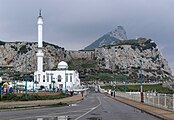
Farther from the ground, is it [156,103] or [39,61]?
[39,61]

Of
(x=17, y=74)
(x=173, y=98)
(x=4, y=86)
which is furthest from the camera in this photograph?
(x=17, y=74)

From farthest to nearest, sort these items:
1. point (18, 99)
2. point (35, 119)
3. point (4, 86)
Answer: point (4, 86)
point (18, 99)
point (35, 119)

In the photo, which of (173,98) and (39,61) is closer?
(173,98)

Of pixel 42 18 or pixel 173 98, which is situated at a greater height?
pixel 42 18

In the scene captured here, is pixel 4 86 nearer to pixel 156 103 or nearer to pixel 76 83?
pixel 156 103

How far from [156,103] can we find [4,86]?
1861 inches

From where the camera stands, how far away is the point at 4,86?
246ft

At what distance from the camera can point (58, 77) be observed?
15838 centimetres

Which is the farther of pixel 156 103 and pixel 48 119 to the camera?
pixel 156 103

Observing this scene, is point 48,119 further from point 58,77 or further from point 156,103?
point 58,77

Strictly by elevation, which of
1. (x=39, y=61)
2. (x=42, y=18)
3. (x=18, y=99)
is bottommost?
(x=18, y=99)

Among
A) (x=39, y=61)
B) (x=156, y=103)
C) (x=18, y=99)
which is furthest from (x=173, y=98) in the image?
(x=39, y=61)

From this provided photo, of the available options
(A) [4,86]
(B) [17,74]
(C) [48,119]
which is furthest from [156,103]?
(B) [17,74]

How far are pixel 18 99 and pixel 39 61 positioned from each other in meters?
103
